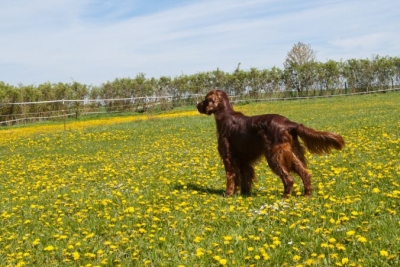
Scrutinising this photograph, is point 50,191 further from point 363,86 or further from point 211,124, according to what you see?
point 363,86

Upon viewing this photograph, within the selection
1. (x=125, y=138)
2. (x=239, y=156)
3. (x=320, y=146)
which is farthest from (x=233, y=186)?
(x=125, y=138)

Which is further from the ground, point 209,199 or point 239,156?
point 239,156

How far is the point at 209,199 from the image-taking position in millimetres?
5922

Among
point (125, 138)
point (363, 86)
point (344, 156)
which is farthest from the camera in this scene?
point (363, 86)

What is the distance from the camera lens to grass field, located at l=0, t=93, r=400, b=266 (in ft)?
12.6

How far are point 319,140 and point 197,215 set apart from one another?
1774 millimetres

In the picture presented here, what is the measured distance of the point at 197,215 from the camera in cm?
520

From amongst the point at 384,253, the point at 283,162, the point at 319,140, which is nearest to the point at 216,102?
the point at 283,162

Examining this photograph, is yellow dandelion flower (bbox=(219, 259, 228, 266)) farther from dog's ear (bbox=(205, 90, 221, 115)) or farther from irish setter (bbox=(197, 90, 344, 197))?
dog's ear (bbox=(205, 90, 221, 115))

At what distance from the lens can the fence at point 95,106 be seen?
31.8 metres

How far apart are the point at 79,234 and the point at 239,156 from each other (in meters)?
2.52

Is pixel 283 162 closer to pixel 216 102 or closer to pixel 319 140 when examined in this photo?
pixel 319 140

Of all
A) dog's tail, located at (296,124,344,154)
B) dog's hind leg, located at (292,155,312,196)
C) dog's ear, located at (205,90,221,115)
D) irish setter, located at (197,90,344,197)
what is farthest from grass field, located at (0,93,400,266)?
dog's ear, located at (205,90,221,115)

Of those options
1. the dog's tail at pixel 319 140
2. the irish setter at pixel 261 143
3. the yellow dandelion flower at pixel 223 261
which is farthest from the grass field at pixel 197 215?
the dog's tail at pixel 319 140
